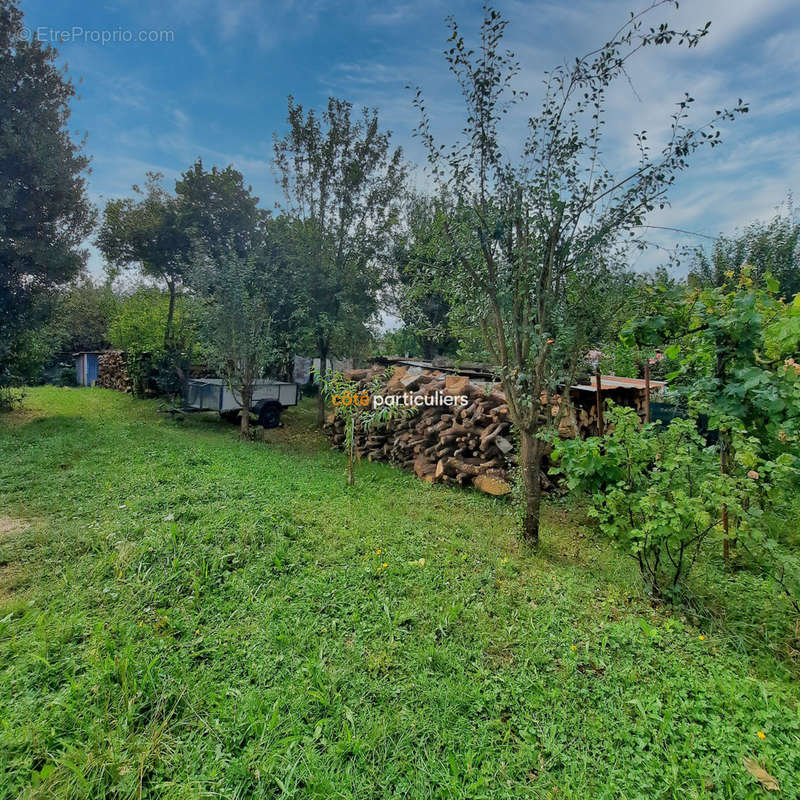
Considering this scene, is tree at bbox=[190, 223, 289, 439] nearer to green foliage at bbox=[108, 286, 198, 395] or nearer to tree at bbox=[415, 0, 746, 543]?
green foliage at bbox=[108, 286, 198, 395]

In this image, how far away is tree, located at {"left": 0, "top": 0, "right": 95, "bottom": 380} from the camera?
753 cm

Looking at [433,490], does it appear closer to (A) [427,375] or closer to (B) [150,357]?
(A) [427,375]

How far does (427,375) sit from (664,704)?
609 centimetres

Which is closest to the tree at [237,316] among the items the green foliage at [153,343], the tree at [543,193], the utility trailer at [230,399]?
the utility trailer at [230,399]

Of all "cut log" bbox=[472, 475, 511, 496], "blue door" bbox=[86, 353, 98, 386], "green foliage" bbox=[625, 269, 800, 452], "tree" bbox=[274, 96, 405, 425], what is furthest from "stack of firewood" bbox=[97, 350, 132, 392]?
"green foliage" bbox=[625, 269, 800, 452]

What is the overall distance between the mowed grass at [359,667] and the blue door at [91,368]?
16.9 m

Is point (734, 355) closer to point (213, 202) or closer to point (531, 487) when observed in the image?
point (531, 487)

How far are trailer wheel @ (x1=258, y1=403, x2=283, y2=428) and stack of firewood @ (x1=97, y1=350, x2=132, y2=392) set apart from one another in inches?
280

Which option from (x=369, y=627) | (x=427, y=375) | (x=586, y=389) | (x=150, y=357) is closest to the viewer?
(x=369, y=627)

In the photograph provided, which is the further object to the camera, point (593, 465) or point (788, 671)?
point (593, 465)

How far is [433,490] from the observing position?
544 cm

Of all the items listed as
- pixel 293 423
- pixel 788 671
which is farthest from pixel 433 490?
pixel 293 423

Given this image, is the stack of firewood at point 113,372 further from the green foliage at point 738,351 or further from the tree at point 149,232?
the green foliage at point 738,351

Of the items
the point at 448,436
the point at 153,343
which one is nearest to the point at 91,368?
the point at 153,343
